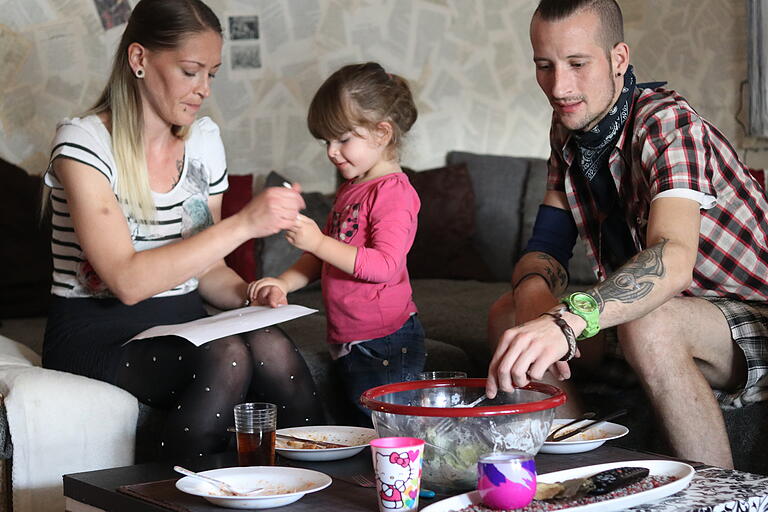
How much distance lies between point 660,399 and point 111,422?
39.1 inches

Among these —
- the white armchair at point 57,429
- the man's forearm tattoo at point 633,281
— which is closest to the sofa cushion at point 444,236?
the white armchair at point 57,429

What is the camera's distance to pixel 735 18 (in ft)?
12.4

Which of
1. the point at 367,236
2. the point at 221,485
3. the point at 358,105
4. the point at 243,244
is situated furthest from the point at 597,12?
the point at 243,244

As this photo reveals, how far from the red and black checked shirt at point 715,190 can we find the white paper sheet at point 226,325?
0.67 metres

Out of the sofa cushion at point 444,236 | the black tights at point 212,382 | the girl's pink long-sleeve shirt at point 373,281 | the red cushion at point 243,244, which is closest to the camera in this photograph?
the black tights at point 212,382

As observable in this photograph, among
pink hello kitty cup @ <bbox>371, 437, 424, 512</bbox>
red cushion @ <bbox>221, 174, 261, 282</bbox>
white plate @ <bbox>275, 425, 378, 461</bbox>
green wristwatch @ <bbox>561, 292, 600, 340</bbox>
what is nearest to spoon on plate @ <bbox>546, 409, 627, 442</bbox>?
green wristwatch @ <bbox>561, 292, 600, 340</bbox>

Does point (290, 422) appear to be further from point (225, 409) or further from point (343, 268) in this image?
point (343, 268)

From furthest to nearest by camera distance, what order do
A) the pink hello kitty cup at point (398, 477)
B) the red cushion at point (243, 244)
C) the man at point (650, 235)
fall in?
the red cushion at point (243, 244)
the man at point (650, 235)
the pink hello kitty cup at point (398, 477)

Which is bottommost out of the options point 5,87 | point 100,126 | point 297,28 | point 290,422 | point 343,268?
point 290,422

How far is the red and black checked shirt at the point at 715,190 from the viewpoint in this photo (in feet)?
5.83

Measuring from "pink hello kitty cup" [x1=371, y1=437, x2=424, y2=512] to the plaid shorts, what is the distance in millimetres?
876

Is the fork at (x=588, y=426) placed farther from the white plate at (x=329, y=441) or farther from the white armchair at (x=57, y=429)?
the white armchair at (x=57, y=429)

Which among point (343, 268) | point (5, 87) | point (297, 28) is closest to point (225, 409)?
point (343, 268)

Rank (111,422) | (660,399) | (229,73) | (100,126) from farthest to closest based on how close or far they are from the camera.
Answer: (229,73)
(100,126)
(111,422)
(660,399)
